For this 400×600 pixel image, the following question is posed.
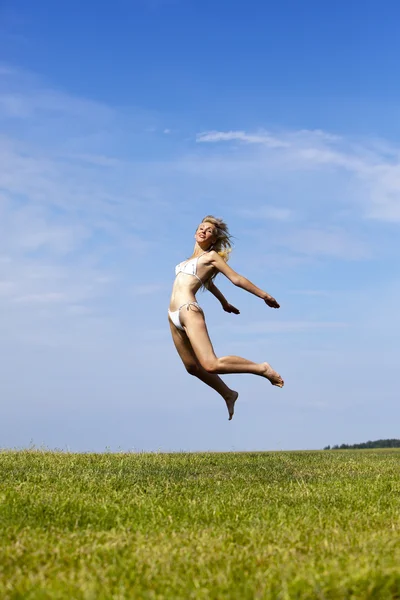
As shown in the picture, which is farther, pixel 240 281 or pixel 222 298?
pixel 222 298

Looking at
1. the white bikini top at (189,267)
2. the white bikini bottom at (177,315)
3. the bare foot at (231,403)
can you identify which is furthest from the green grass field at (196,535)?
the white bikini top at (189,267)

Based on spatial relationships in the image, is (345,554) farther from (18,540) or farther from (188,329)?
(188,329)

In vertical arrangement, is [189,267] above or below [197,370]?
above

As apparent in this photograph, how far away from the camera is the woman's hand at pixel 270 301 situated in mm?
10234

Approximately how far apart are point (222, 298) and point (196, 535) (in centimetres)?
600

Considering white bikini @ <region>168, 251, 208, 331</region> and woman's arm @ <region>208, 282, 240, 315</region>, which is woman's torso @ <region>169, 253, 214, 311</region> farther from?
woman's arm @ <region>208, 282, 240, 315</region>

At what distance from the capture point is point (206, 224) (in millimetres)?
11078

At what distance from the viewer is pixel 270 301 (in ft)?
33.6

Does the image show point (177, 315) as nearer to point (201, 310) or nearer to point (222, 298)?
point (201, 310)

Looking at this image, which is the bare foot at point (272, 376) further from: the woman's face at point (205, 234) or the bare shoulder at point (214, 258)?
the woman's face at point (205, 234)

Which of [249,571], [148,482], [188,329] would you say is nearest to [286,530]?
[249,571]

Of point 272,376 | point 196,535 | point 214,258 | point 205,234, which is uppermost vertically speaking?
point 205,234

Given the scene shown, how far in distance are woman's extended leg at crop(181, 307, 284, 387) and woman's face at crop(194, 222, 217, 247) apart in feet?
3.86

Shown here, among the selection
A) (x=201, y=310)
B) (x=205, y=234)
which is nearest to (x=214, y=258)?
(x=205, y=234)
